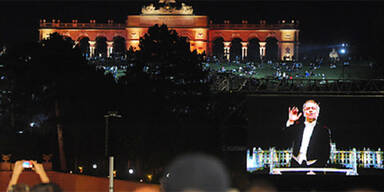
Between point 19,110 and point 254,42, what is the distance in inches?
3183

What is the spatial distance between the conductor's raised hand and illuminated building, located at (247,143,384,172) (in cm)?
133

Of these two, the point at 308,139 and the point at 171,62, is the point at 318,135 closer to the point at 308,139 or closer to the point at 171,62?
the point at 308,139

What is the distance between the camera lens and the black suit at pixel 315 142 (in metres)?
37.3

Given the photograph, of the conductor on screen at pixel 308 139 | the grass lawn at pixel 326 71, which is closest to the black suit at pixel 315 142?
the conductor on screen at pixel 308 139

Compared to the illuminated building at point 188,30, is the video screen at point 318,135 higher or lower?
lower

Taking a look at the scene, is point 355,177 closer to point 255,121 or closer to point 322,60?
point 255,121

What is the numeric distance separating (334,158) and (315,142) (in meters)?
1.10

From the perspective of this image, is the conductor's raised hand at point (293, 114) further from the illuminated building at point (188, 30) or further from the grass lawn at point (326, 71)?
the illuminated building at point (188, 30)

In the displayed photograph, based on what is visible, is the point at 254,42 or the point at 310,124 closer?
the point at 310,124

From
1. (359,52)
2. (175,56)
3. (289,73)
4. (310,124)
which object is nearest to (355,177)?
(310,124)

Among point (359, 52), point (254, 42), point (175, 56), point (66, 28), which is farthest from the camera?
point (254, 42)

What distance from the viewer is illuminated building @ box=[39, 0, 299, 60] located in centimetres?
11438

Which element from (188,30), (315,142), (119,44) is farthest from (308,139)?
(119,44)

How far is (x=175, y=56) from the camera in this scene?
5253 centimetres
